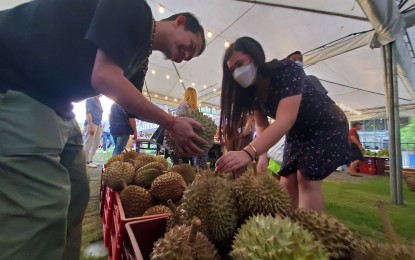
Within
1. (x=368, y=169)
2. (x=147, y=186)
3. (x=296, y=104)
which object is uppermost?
(x=296, y=104)

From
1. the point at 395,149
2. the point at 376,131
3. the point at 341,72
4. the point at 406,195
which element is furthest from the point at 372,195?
the point at 376,131

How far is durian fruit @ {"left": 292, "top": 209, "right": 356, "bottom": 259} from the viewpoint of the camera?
0.64m

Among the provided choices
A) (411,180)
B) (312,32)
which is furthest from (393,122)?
(312,32)

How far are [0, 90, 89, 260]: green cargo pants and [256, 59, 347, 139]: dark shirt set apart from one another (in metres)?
1.19

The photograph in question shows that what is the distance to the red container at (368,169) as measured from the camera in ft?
21.9

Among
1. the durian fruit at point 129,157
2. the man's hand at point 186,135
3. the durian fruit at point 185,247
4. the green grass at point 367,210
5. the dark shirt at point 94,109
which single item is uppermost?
the dark shirt at point 94,109

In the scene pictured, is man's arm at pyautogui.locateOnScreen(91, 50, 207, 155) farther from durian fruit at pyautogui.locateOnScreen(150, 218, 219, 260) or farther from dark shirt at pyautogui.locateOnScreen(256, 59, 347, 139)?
dark shirt at pyautogui.locateOnScreen(256, 59, 347, 139)

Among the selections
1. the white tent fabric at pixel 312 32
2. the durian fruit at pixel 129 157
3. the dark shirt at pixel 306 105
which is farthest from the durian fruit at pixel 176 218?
the white tent fabric at pixel 312 32

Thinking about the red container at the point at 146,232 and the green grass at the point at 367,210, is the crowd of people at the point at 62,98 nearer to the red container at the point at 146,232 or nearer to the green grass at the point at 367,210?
the red container at the point at 146,232

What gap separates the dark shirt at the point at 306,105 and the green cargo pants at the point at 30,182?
46.8 inches

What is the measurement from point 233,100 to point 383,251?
1.28m

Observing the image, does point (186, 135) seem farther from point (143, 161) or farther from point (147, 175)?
point (143, 161)

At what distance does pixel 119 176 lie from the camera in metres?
1.65

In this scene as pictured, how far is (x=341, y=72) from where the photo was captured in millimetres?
6211
